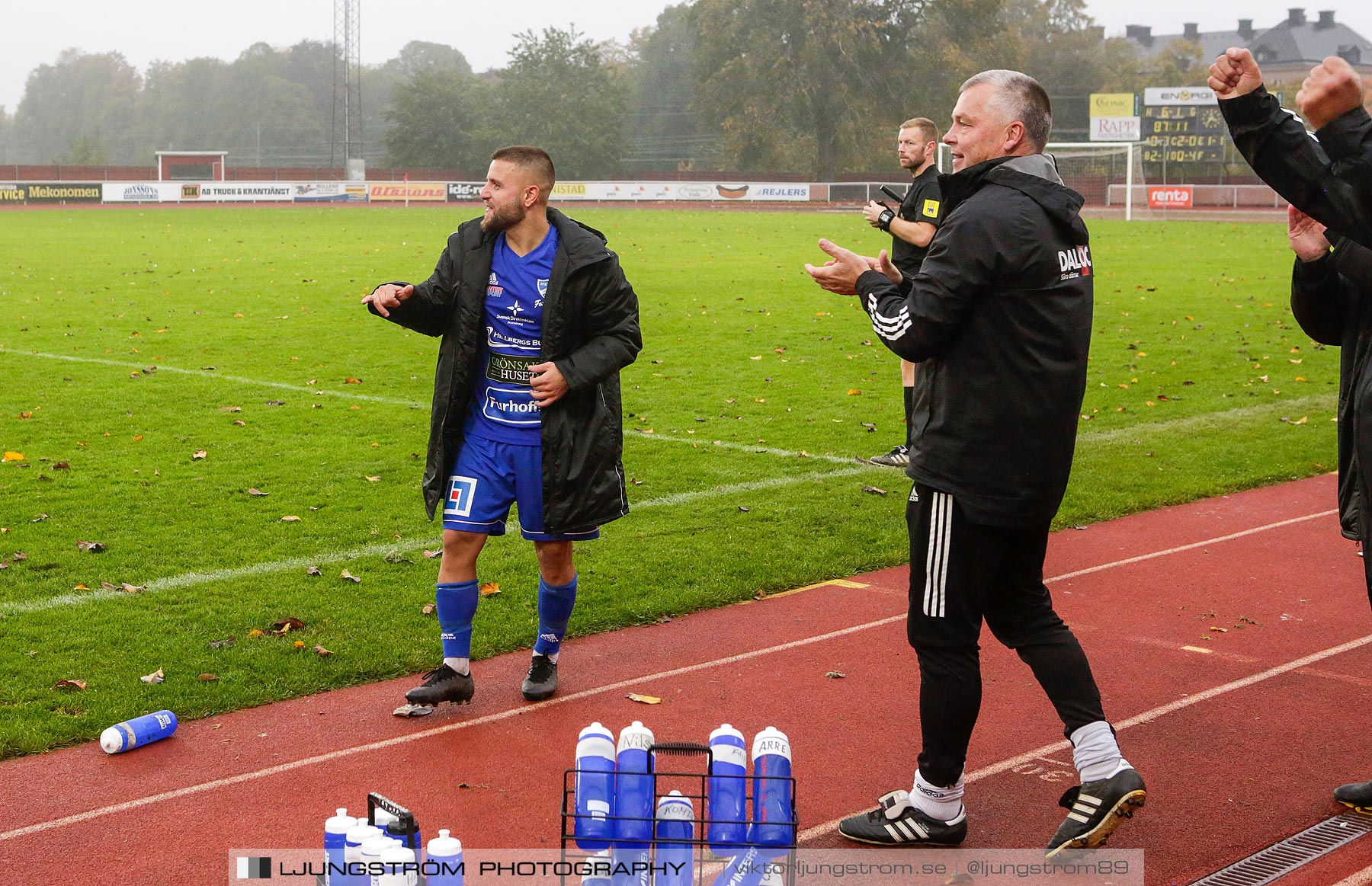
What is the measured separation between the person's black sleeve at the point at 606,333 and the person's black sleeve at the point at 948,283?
66.7 inches

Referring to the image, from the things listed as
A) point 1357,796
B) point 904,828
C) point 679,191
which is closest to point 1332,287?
point 1357,796

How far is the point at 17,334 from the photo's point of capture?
1667 cm

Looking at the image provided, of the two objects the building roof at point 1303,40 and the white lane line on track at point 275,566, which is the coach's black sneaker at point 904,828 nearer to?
the white lane line on track at point 275,566

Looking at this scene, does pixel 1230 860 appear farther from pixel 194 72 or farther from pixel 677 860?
pixel 194 72

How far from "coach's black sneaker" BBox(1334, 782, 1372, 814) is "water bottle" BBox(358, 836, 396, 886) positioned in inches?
123

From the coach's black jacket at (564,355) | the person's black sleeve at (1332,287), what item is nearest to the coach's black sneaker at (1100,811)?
the person's black sleeve at (1332,287)

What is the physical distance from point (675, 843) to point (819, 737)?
1.82 metres

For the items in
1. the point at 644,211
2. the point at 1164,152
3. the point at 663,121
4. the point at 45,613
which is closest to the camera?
the point at 45,613

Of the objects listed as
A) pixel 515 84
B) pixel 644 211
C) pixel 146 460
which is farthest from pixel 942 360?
pixel 515 84

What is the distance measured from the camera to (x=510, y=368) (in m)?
5.52

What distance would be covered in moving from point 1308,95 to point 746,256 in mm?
27151

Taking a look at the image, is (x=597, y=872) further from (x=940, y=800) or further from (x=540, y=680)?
(x=540, y=680)

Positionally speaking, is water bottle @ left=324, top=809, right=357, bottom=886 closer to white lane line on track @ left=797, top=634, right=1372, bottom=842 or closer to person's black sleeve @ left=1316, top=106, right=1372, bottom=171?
white lane line on track @ left=797, top=634, right=1372, bottom=842

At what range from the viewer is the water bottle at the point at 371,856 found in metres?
3.13
